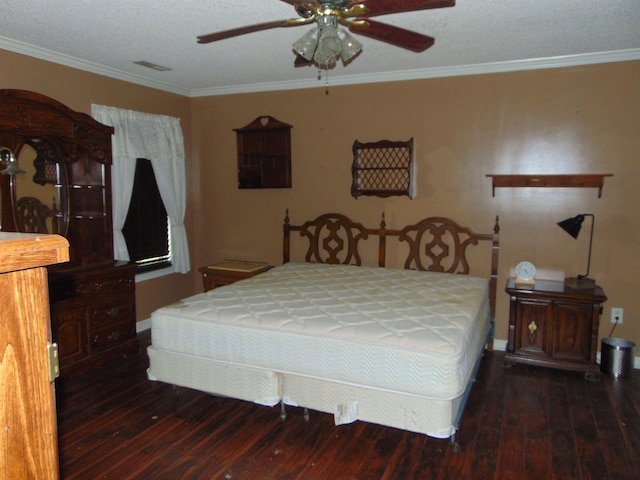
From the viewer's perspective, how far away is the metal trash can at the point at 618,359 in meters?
3.44

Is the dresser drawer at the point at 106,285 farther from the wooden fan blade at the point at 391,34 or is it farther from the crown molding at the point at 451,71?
the wooden fan blade at the point at 391,34

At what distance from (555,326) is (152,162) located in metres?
3.89

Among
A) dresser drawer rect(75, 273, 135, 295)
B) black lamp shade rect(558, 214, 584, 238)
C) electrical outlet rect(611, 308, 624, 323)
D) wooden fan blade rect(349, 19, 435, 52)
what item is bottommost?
electrical outlet rect(611, 308, 624, 323)

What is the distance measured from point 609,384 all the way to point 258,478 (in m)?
Result: 2.64

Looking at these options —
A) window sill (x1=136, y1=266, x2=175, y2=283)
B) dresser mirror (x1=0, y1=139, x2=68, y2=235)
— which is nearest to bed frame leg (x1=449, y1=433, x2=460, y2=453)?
dresser mirror (x1=0, y1=139, x2=68, y2=235)

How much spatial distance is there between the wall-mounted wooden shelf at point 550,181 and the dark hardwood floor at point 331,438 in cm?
154

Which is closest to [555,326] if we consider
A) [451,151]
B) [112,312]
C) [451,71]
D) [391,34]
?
[451,151]

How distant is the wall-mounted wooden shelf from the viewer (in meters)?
3.65

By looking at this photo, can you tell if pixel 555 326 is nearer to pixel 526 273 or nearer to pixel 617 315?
pixel 526 273

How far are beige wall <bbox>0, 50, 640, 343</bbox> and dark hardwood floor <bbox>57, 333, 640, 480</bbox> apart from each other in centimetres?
118

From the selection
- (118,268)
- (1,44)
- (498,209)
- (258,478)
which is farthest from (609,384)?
(1,44)

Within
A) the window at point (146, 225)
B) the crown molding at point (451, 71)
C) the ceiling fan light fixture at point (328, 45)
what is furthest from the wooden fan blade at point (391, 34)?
the window at point (146, 225)

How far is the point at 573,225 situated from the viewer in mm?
3625

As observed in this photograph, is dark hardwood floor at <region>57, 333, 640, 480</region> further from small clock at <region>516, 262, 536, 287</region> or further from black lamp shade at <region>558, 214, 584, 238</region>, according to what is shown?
black lamp shade at <region>558, 214, 584, 238</region>
